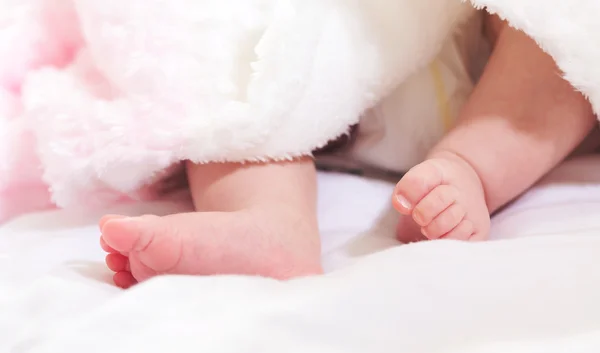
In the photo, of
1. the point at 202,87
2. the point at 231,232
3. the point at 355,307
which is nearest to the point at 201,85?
the point at 202,87

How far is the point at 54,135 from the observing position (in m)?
0.55

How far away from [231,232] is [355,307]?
0.45 ft

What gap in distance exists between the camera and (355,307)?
1.18ft

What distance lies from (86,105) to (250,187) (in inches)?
6.9

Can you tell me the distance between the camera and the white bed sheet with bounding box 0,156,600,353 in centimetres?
34

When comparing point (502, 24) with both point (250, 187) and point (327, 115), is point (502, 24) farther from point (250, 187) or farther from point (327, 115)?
point (250, 187)

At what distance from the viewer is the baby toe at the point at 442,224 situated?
0.49m

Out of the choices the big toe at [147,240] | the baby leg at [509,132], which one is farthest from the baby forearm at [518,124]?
the big toe at [147,240]

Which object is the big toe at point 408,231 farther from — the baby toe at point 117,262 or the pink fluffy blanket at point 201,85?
the baby toe at point 117,262

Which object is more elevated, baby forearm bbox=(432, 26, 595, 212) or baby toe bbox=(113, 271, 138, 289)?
baby forearm bbox=(432, 26, 595, 212)

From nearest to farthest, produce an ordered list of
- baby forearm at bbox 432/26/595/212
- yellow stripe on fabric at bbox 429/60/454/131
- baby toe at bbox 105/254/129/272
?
baby toe at bbox 105/254/129/272 < baby forearm at bbox 432/26/595/212 < yellow stripe on fabric at bbox 429/60/454/131

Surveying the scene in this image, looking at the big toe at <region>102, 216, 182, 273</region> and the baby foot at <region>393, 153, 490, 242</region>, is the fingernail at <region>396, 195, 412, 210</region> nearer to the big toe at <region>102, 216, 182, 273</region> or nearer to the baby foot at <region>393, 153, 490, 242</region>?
the baby foot at <region>393, 153, 490, 242</region>

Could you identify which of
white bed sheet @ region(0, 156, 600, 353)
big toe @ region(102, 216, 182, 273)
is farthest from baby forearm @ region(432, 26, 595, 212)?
big toe @ region(102, 216, 182, 273)

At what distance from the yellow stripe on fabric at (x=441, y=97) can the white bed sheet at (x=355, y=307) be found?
0.23 meters
